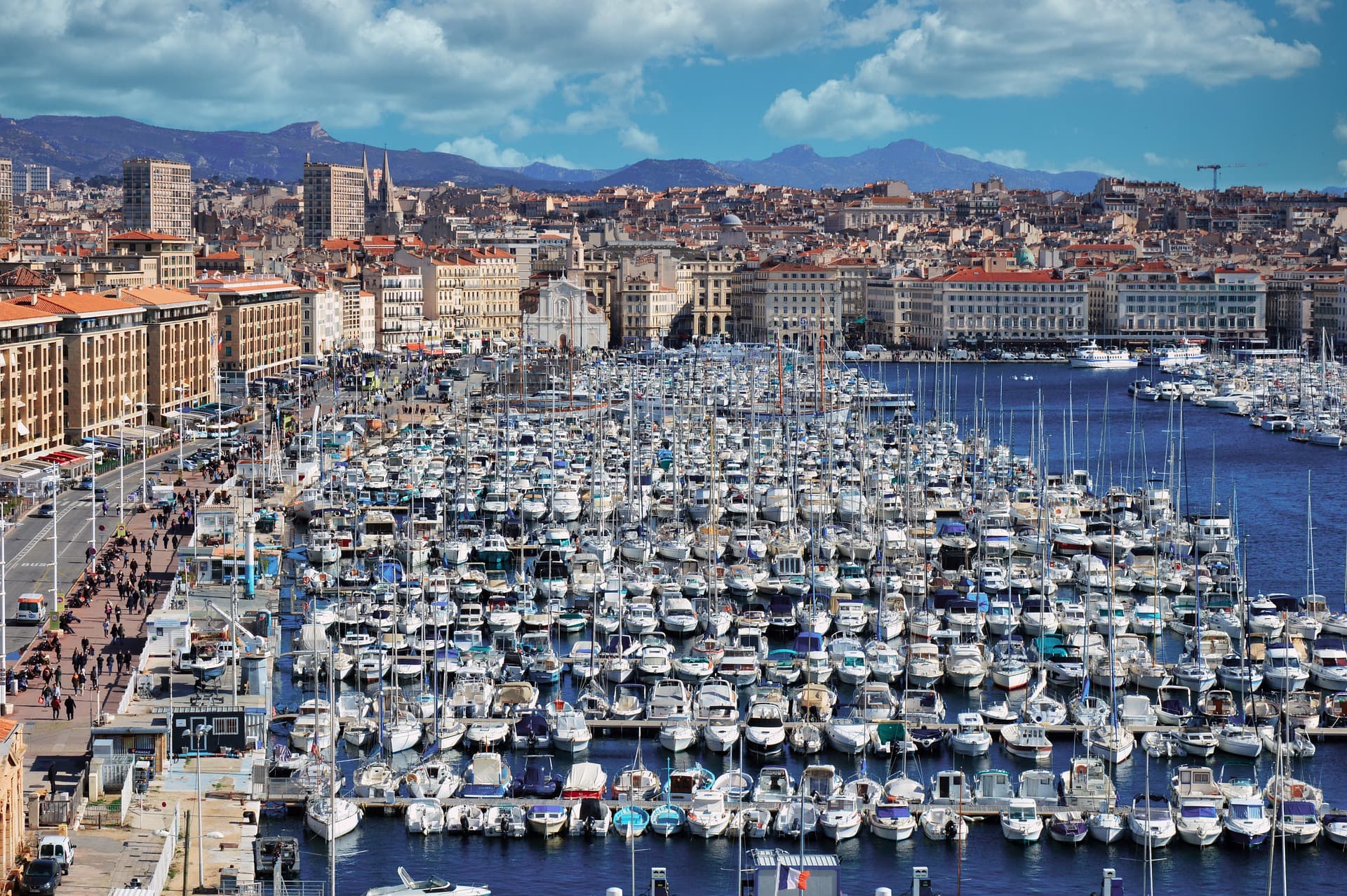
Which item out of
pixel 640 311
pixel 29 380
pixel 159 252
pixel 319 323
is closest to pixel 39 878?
pixel 29 380

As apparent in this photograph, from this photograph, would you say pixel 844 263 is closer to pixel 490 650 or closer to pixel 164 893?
pixel 490 650

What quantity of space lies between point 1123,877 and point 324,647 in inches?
483

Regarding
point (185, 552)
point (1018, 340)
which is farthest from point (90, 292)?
point (1018, 340)

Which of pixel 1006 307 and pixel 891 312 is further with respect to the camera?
pixel 891 312

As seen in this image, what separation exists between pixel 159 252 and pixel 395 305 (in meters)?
20.7

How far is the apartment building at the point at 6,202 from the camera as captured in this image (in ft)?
432

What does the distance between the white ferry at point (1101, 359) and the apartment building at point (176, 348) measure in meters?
48.0

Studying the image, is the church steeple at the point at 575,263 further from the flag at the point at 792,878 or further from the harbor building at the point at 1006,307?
the flag at the point at 792,878

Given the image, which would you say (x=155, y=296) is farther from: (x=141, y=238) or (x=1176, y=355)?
(x=1176, y=355)

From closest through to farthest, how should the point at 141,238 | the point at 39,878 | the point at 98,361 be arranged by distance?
1. the point at 39,878
2. the point at 98,361
3. the point at 141,238

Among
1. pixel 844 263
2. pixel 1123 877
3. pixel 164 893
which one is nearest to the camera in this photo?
pixel 164 893

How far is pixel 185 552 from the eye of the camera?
102ft

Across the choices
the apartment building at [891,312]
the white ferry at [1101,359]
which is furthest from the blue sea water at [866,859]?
the apartment building at [891,312]

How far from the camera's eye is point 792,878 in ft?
57.7
